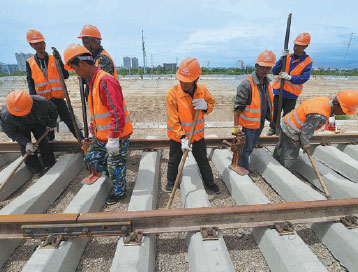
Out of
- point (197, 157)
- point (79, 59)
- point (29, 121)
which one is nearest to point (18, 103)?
point (29, 121)

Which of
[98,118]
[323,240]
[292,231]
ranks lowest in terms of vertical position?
[323,240]

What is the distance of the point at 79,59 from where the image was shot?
2355 millimetres

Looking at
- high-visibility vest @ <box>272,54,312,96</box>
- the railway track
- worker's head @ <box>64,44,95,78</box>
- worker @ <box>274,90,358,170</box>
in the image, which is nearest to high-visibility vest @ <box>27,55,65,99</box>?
the railway track

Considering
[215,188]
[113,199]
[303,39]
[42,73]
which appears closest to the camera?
[113,199]

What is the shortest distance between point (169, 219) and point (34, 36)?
3924 mm

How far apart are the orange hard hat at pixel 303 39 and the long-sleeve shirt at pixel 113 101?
3710mm

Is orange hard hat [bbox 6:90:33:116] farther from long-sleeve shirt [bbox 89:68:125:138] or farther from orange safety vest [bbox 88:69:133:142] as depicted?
long-sleeve shirt [bbox 89:68:125:138]

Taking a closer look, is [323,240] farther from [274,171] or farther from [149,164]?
[149,164]

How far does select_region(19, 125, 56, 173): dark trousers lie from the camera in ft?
11.7

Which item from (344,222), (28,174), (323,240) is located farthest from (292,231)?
(28,174)

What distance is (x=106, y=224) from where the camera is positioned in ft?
6.93

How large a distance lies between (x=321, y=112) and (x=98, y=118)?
299 cm

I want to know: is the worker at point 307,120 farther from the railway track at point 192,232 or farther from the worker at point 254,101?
the worker at point 254,101

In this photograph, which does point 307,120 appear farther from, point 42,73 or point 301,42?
point 42,73
